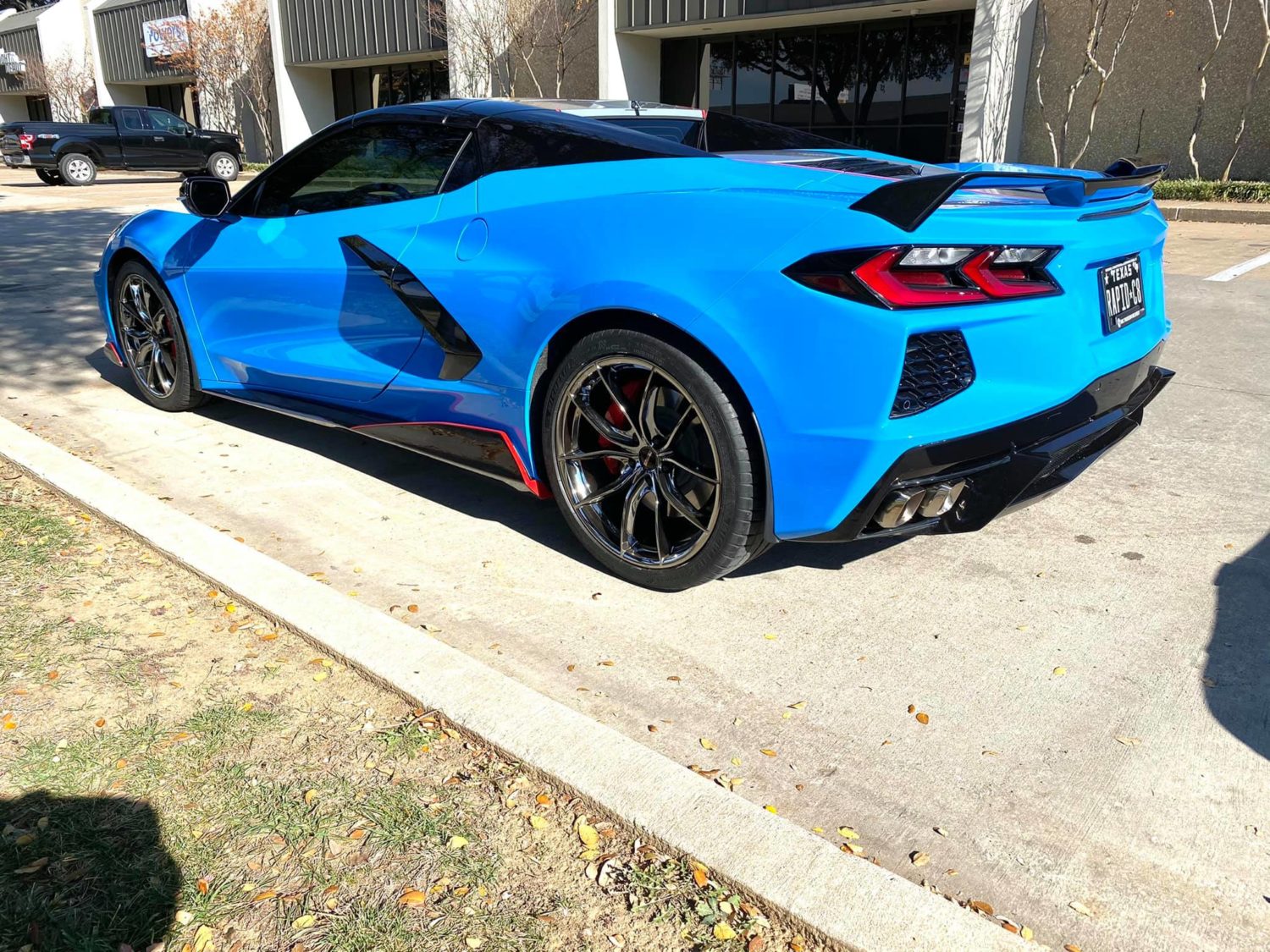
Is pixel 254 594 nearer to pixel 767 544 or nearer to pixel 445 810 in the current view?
pixel 445 810

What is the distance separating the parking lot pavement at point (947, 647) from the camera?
2.15m

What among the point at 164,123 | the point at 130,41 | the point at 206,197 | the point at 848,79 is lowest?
the point at 206,197

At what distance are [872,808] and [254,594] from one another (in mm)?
1948

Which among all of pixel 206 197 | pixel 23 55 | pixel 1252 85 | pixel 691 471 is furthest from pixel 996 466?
pixel 23 55

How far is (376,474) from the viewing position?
4.46 metres

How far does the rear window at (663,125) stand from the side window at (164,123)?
24555 millimetres

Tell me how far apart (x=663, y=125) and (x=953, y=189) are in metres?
1.77

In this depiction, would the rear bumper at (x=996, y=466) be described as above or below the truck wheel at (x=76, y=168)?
below

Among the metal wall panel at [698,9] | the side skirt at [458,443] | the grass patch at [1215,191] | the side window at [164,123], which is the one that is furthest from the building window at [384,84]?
the side skirt at [458,443]

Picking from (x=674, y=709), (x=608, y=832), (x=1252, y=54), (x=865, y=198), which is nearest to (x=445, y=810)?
(x=608, y=832)

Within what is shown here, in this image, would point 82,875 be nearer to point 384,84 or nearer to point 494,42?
point 494,42

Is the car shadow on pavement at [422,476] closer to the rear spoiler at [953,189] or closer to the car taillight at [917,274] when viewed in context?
the car taillight at [917,274]

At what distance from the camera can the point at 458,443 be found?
141 inches

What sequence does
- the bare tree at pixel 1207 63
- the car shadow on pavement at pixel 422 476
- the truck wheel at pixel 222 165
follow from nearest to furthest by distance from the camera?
the car shadow on pavement at pixel 422 476 < the bare tree at pixel 1207 63 < the truck wheel at pixel 222 165
